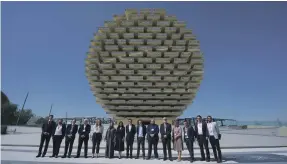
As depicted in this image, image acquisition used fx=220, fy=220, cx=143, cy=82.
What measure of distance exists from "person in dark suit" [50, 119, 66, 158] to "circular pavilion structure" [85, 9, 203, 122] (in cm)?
980

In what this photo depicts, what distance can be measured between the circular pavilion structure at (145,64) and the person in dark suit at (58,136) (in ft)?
32.2

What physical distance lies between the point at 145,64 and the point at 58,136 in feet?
35.3

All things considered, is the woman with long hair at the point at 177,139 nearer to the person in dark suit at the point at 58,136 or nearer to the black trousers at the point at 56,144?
the person in dark suit at the point at 58,136

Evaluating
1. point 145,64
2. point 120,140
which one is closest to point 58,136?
point 120,140

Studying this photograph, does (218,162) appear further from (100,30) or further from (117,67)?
(100,30)

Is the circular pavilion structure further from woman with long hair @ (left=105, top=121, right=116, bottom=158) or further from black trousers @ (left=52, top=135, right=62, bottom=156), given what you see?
black trousers @ (left=52, top=135, right=62, bottom=156)

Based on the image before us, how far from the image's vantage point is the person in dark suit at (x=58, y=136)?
7.98m

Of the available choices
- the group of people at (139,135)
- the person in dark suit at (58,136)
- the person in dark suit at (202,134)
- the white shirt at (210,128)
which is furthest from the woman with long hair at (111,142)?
the white shirt at (210,128)

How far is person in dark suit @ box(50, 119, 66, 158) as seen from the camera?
314 inches

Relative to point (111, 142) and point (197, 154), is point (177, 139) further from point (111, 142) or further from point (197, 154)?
point (111, 142)

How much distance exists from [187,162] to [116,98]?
11.7m

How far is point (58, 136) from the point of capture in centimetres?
805

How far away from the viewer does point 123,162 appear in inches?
274

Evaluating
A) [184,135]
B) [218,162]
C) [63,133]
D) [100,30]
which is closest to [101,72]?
[100,30]
